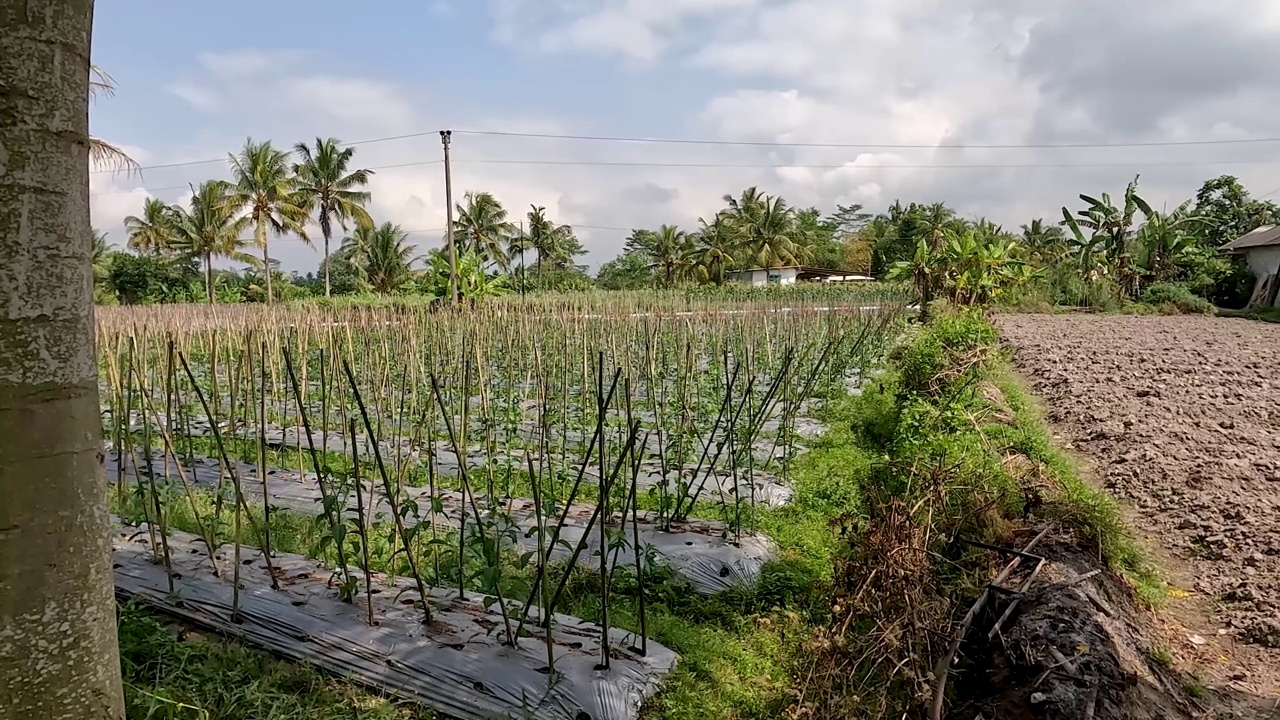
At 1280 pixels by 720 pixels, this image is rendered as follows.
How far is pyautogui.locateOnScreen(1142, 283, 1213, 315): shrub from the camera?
1758 cm

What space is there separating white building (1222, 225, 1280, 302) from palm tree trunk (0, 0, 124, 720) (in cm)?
2400

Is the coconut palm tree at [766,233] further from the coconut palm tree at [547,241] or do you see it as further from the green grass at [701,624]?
the green grass at [701,624]

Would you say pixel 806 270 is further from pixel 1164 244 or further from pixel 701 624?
pixel 701 624

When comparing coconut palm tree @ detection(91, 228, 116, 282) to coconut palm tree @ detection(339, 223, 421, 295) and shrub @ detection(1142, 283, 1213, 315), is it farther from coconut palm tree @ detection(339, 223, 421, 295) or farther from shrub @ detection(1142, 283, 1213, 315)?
shrub @ detection(1142, 283, 1213, 315)

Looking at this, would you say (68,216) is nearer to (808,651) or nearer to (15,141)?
(15,141)

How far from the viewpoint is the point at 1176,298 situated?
A: 17984 mm

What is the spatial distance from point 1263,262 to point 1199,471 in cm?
2041

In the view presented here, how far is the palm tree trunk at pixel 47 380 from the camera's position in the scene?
1118 mm

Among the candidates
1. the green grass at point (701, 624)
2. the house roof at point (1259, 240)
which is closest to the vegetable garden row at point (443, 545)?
the green grass at point (701, 624)

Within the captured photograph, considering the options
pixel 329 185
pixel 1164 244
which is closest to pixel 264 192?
pixel 329 185

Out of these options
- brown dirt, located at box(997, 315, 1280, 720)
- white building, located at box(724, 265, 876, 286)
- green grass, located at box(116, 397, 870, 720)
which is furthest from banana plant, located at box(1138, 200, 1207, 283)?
green grass, located at box(116, 397, 870, 720)

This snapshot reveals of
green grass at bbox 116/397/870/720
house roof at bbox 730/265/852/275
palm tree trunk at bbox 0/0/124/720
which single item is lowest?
green grass at bbox 116/397/870/720

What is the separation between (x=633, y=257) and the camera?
42344 millimetres

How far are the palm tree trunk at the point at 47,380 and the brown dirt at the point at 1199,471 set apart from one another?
3316 mm
